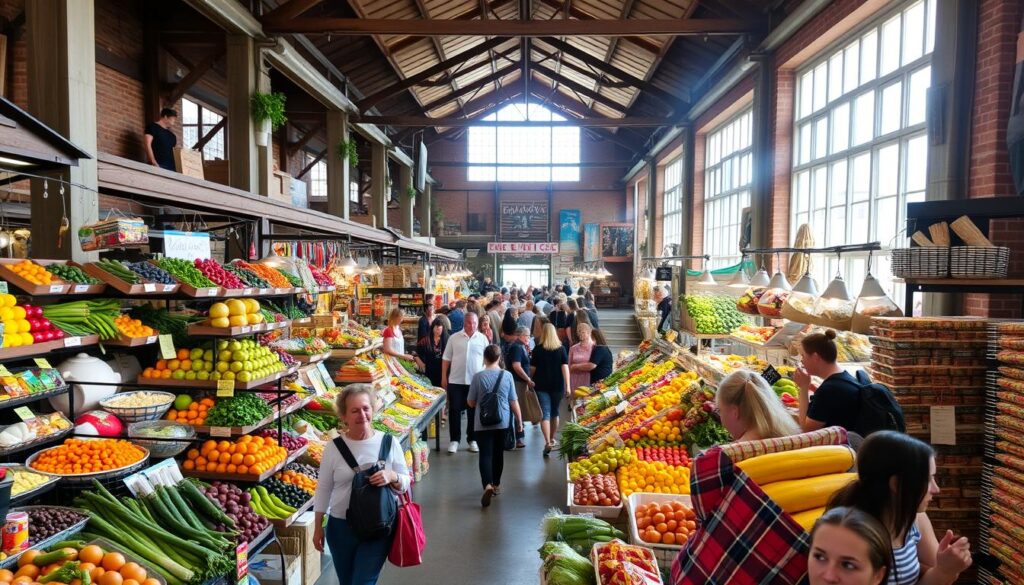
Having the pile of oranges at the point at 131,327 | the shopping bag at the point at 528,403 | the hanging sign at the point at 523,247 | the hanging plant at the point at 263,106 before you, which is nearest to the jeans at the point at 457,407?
the shopping bag at the point at 528,403

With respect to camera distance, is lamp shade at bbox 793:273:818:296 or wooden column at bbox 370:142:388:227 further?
wooden column at bbox 370:142:388:227

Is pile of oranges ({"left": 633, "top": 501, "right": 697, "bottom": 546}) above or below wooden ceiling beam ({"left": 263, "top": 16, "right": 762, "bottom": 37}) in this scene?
below

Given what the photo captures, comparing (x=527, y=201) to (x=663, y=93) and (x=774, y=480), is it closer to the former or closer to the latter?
(x=663, y=93)

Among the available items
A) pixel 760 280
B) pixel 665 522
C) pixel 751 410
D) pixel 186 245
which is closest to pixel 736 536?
pixel 751 410

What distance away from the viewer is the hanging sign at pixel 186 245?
14.2 ft

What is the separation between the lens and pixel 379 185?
49.4 ft

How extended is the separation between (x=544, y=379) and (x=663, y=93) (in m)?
8.70

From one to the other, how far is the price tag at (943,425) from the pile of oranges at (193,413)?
415 cm

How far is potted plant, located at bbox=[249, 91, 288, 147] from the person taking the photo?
310 inches

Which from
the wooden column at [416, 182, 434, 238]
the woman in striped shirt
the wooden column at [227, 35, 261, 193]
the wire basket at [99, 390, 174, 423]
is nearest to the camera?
the woman in striped shirt

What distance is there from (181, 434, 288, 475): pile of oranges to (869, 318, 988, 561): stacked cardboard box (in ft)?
11.9

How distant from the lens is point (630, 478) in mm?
4230

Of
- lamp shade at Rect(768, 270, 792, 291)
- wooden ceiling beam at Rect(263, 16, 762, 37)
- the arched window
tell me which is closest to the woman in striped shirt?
lamp shade at Rect(768, 270, 792, 291)

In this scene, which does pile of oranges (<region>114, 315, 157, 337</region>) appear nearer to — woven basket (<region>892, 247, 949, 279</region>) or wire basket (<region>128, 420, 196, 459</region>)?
wire basket (<region>128, 420, 196, 459</region>)
